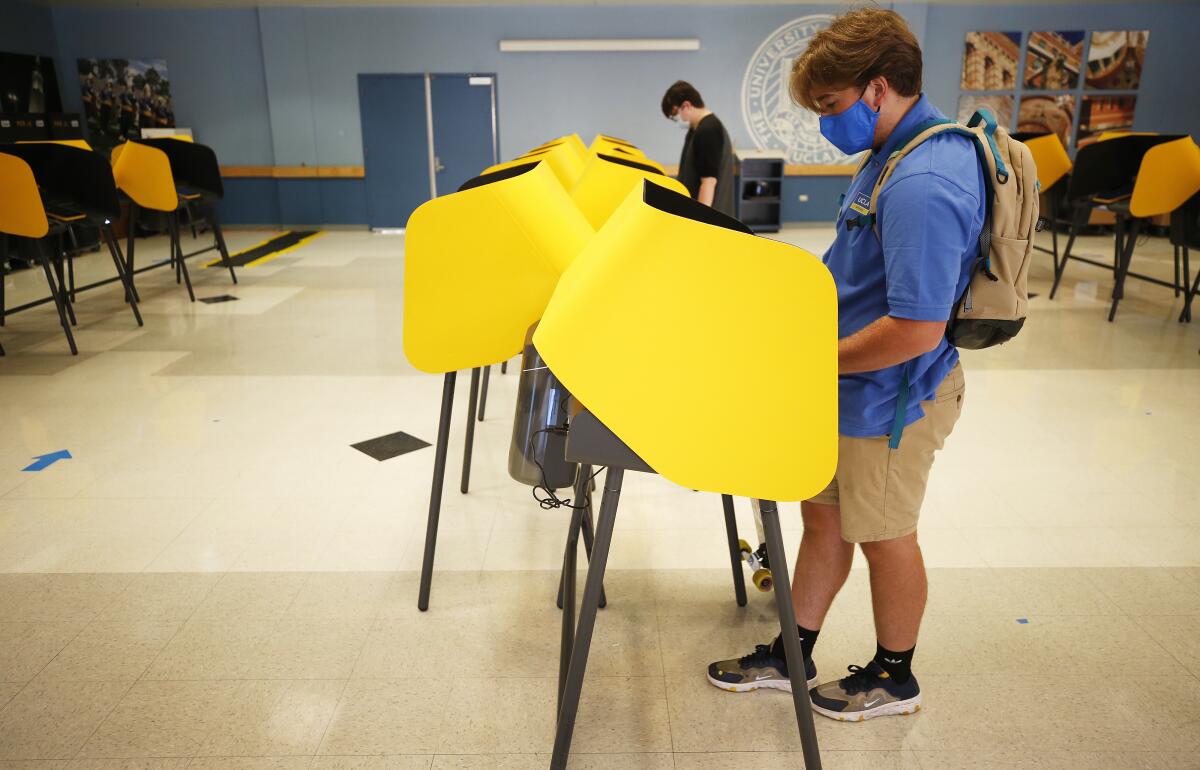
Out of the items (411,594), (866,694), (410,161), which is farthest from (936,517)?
(410,161)

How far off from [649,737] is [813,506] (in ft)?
1.96

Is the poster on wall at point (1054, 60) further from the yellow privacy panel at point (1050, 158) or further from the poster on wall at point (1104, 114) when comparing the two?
the yellow privacy panel at point (1050, 158)

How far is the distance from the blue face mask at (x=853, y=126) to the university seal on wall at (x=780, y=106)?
29.7 ft

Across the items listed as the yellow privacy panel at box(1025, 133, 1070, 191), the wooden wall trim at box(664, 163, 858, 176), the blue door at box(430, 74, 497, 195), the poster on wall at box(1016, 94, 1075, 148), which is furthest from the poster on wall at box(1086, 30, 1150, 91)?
the blue door at box(430, 74, 497, 195)

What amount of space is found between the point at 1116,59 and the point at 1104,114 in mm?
663

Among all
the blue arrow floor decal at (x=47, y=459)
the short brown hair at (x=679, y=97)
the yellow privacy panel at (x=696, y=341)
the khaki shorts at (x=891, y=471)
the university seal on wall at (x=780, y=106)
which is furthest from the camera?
the university seal on wall at (x=780, y=106)

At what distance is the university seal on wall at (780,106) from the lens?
977cm

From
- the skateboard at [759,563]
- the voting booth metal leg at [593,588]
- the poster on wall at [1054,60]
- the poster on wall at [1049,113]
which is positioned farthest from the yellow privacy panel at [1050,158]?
the voting booth metal leg at [593,588]

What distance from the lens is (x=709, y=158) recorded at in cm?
396

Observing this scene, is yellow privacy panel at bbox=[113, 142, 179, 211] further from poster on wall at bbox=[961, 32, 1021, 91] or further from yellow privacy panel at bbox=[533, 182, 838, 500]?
poster on wall at bbox=[961, 32, 1021, 91]

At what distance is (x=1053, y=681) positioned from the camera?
71.4 inches

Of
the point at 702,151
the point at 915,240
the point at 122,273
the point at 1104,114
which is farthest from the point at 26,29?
the point at 1104,114

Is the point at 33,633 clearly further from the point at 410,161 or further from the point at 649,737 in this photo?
the point at 410,161

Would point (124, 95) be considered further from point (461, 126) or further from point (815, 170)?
point (815, 170)
